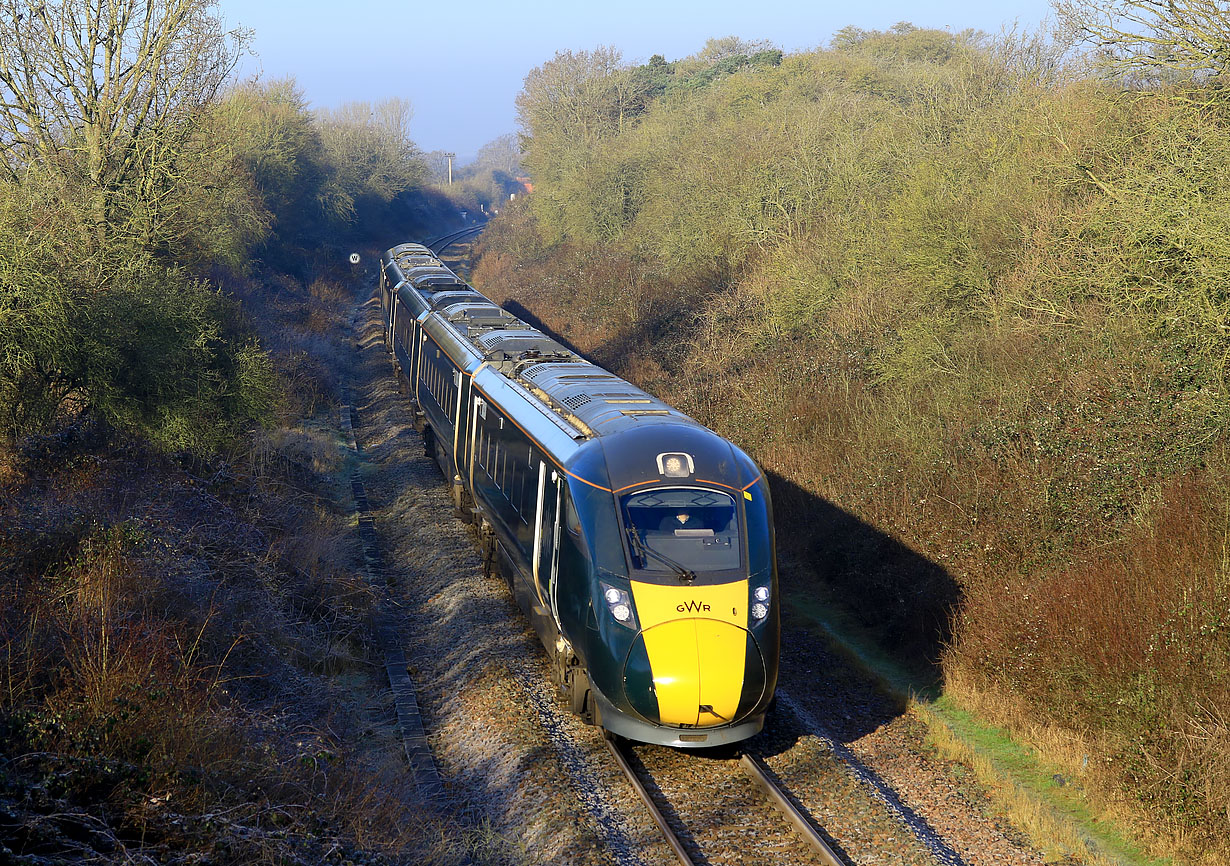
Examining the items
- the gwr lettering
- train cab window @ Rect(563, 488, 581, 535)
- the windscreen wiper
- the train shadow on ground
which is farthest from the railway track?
train cab window @ Rect(563, 488, 581, 535)

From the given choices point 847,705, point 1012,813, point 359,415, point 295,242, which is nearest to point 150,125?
point 359,415

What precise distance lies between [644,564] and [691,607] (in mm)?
562

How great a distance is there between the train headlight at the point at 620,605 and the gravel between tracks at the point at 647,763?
1.54 metres

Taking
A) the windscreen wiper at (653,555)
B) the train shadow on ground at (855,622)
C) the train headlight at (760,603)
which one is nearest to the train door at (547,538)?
the windscreen wiper at (653,555)

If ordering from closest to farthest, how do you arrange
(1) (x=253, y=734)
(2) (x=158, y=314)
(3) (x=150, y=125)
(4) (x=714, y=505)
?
(1) (x=253, y=734) → (4) (x=714, y=505) → (2) (x=158, y=314) → (3) (x=150, y=125)

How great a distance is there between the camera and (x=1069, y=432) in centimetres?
1193

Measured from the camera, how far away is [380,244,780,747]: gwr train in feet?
27.1

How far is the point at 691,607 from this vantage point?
328 inches

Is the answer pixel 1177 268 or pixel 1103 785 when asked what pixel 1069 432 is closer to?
pixel 1177 268

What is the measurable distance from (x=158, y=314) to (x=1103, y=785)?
566 inches

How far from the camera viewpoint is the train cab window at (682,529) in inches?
339

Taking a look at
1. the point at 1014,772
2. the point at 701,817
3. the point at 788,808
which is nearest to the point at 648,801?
the point at 701,817

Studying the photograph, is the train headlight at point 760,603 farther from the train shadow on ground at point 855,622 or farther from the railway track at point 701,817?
the train shadow on ground at point 855,622

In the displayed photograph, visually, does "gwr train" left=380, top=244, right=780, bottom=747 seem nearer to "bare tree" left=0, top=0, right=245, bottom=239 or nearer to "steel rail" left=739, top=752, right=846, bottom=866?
"steel rail" left=739, top=752, right=846, bottom=866
